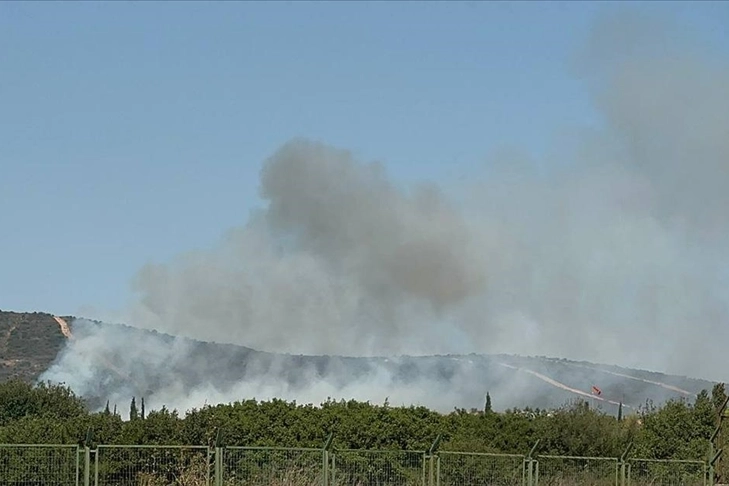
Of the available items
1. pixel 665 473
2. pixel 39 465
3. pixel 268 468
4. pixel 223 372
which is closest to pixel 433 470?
pixel 268 468

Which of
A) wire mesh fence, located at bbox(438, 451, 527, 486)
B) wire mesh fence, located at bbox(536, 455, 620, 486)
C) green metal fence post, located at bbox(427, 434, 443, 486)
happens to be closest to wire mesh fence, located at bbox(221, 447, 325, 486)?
green metal fence post, located at bbox(427, 434, 443, 486)

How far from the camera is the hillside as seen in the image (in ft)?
313

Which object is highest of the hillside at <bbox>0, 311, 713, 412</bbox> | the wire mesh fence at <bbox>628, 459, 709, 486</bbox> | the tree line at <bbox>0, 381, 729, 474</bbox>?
the hillside at <bbox>0, 311, 713, 412</bbox>

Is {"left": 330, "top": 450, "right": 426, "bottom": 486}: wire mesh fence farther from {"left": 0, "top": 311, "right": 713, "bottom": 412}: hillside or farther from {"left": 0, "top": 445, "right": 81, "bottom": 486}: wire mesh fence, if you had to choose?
{"left": 0, "top": 311, "right": 713, "bottom": 412}: hillside

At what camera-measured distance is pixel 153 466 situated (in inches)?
1213

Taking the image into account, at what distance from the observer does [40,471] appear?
2906 cm

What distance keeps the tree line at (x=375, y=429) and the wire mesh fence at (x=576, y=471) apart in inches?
154

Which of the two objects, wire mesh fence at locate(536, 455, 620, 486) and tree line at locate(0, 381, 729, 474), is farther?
tree line at locate(0, 381, 729, 474)

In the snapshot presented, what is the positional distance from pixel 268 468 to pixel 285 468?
1.48ft

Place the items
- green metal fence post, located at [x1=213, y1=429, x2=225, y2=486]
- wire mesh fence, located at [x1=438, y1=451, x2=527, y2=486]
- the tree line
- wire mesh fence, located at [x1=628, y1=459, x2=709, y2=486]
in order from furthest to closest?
wire mesh fence, located at [x1=628, y1=459, x2=709, y2=486] < the tree line < wire mesh fence, located at [x1=438, y1=451, x2=527, y2=486] < green metal fence post, located at [x1=213, y1=429, x2=225, y2=486]

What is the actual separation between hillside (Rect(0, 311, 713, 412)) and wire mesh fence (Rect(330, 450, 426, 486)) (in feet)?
183

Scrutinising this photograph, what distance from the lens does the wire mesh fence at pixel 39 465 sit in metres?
29.0

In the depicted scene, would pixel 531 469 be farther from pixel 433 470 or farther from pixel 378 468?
pixel 378 468

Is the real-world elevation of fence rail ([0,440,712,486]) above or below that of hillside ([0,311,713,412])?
below
